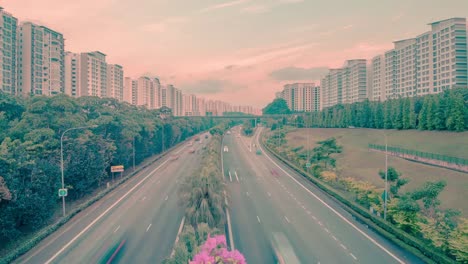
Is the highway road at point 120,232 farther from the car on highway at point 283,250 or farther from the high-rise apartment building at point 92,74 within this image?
the high-rise apartment building at point 92,74

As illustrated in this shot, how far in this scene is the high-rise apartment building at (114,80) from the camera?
123m

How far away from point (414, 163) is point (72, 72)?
4346 inches

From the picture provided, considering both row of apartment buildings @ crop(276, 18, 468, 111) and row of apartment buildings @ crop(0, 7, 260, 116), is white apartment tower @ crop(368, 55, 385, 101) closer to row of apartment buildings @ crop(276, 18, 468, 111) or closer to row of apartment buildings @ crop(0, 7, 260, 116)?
row of apartment buildings @ crop(276, 18, 468, 111)

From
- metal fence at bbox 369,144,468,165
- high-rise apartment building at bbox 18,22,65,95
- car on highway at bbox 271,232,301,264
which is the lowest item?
car on highway at bbox 271,232,301,264

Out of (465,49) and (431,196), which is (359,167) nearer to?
(431,196)

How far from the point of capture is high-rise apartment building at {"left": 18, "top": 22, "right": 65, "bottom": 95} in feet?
276

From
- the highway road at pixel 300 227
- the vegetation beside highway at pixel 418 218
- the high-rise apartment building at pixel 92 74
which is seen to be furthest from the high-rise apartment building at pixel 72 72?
the vegetation beside highway at pixel 418 218

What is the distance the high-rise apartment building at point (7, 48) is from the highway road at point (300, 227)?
67599 mm

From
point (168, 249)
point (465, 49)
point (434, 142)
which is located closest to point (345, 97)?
point (465, 49)

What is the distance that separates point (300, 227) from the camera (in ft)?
95.1

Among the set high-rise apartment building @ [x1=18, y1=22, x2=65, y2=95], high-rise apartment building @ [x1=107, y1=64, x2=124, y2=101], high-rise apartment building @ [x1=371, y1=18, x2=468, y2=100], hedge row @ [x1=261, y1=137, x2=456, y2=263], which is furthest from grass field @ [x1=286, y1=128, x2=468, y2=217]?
high-rise apartment building @ [x1=107, y1=64, x2=124, y2=101]

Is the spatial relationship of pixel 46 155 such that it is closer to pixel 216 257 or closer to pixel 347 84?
pixel 216 257

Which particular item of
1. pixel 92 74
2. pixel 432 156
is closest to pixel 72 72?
pixel 92 74

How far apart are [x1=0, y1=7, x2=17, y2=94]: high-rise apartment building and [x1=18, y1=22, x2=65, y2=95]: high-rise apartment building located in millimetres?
3447
